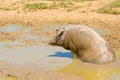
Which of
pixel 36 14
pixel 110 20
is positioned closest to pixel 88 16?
pixel 110 20

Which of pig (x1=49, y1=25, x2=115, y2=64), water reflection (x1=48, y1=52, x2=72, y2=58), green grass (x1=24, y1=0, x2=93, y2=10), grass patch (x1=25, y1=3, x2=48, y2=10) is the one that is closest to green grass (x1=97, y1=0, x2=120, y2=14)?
green grass (x1=24, y1=0, x2=93, y2=10)

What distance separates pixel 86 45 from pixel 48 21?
20.6 ft

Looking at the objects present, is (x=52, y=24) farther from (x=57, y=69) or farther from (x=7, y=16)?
(x=57, y=69)

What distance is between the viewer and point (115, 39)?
420 inches

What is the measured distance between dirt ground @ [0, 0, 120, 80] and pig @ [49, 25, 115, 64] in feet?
3.37

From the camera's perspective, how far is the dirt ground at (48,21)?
752cm

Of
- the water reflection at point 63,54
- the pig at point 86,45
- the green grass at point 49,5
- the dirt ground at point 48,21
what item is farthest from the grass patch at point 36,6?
the pig at point 86,45

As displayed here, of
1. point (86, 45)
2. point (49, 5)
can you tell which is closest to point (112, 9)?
point (49, 5)

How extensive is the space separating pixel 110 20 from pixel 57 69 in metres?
6.62

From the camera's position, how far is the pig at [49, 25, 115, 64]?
7844mm

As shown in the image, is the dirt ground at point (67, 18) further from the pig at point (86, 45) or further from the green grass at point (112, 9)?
the pig at point (86, 45)

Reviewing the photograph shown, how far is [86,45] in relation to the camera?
317 inches

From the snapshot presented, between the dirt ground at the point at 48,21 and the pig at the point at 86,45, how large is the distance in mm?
1027

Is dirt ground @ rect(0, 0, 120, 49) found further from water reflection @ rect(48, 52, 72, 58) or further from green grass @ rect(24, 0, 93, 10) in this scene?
water reflection @ rect(48, 52, 72, 58)
